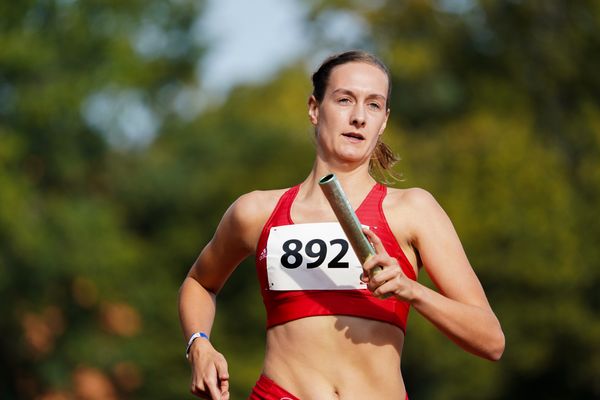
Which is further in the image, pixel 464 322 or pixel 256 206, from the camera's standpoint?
pixel 256 206

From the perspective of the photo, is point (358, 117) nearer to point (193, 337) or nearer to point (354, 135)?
point (354, 135)

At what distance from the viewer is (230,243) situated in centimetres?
606

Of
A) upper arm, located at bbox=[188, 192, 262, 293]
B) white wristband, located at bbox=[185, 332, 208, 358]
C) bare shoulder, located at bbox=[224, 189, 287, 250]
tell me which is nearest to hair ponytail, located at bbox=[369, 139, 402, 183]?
bare shoulder, located at bbox=[224, 189, 287, 250]

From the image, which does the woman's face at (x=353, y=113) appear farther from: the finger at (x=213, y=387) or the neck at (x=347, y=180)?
the finger at (x=213, y=387)

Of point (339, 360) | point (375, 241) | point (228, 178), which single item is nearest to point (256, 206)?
point (339, 360)

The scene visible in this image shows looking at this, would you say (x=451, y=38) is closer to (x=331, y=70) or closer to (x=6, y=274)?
(x=6, y=274)

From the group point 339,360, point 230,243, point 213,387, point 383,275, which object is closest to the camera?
point 383,275

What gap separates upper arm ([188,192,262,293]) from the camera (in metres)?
5.96

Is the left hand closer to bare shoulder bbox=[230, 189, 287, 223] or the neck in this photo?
the neck

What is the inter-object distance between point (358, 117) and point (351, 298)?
81cm

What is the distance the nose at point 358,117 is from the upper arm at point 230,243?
59 centimetres

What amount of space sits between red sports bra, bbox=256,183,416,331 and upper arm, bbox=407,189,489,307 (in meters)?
0.11

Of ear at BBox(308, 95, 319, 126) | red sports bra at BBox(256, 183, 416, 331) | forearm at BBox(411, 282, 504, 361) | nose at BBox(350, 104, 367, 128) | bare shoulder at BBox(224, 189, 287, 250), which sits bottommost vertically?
forearm at BBox(411, 282, 504, 361)

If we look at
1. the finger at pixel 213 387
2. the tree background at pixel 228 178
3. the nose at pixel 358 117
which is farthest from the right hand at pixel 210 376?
the tree background at pixel 228 178
